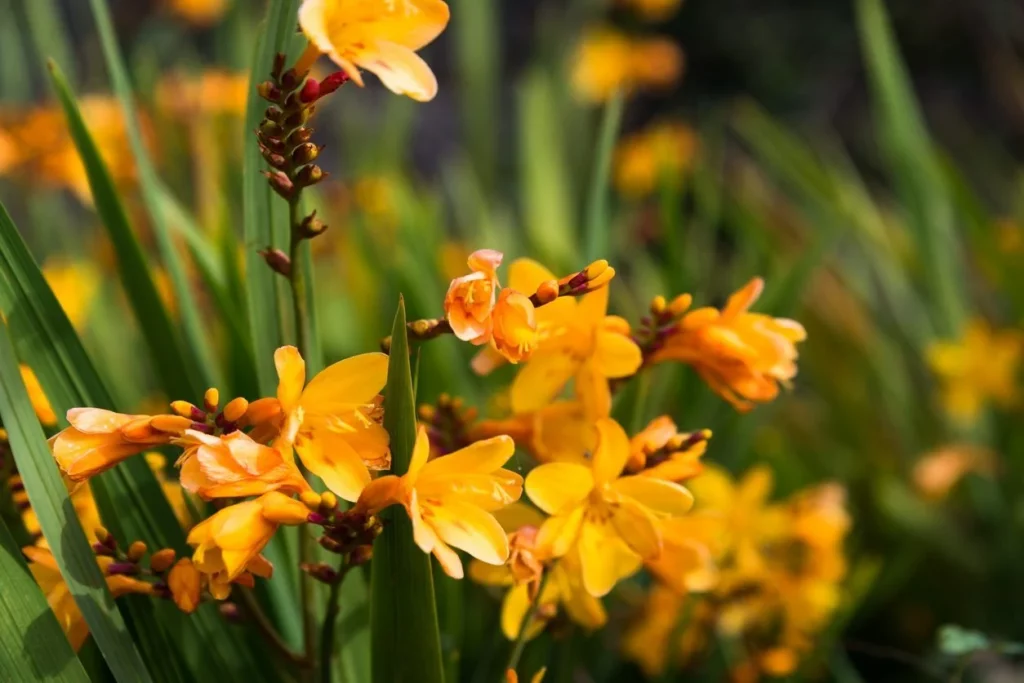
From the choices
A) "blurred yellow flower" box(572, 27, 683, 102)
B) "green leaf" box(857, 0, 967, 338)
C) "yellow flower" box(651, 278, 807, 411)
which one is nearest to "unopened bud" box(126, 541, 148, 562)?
"yellow flower" box(651, 278, 807, 411)

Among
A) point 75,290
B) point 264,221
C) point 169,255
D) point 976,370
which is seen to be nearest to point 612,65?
point 976,370

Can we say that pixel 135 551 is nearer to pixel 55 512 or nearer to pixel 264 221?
pixel 55 512

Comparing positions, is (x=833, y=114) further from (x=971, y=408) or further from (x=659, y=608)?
(x=659, y=608)

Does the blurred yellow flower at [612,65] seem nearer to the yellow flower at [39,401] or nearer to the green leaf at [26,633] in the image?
the yellow flower at [39,401]

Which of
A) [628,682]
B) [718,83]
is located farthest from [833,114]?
[628,682]

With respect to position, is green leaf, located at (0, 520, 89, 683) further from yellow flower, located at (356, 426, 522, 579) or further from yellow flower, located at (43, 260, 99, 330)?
yellow flower, located at (43, 260, 99, 330)
